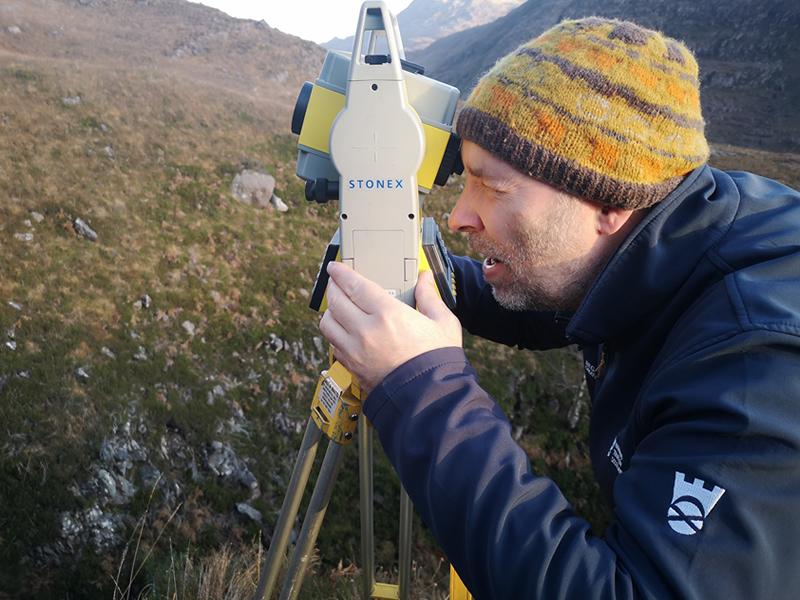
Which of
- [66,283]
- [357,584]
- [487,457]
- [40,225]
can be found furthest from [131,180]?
[487,457]

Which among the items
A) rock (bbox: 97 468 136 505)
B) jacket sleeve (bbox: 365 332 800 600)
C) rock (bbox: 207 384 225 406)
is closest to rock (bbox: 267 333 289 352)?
rock (bbox: 207 384 225 406)

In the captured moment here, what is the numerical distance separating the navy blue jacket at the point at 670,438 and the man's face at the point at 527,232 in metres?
0.16

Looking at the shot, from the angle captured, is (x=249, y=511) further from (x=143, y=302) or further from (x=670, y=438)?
(x=670, y=438)

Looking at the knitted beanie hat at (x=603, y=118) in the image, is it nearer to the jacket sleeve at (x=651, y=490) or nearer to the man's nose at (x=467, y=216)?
the man's nose at (x=467, y=216)

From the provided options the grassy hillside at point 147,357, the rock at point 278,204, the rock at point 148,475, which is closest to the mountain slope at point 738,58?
the rock at point 278,204

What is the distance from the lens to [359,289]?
1.28 m

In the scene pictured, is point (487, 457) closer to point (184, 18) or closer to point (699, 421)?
point (699, 421)

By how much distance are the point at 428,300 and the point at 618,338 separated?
0.55 m

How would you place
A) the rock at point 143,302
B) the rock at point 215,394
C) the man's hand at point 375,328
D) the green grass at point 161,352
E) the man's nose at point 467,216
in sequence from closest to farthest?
the man's hand at point 375,328 < the man's nose at point 467,216 < the green grass at point 161,352 < the rock at point 215,394 < the rock at point 143,302

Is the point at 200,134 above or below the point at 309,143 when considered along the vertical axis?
below

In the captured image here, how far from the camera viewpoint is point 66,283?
23.4ft

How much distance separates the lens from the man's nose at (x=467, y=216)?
151cm

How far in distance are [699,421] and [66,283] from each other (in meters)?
8.21

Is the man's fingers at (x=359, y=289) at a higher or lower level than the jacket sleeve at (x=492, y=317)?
higher
